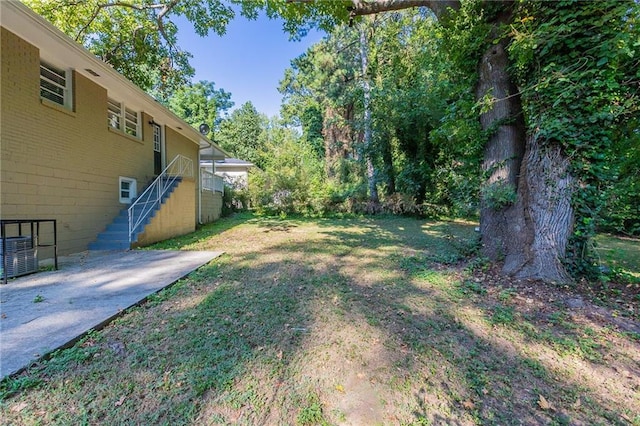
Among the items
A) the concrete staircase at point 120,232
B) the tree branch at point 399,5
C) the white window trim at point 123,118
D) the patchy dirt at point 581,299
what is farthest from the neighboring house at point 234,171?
the patchy dirt at point 581,299

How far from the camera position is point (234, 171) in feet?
70.3

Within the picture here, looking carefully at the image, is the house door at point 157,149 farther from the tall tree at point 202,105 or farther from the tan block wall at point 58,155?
the tall tree at point 202,105

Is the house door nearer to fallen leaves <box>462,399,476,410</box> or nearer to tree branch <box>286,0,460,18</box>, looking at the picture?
tree branch <box>286,0,460,18</box>

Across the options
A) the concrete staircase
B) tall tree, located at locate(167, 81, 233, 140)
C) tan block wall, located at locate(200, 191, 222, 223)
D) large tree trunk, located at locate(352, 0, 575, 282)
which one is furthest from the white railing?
tall tree, located at locate(167, 81, 233, 140)

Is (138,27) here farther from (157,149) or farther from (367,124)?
(367,124)

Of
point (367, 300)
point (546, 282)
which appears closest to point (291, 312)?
point (367, 300)

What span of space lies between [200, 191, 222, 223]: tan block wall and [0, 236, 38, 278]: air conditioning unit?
25.2ft

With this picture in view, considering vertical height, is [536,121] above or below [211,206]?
above

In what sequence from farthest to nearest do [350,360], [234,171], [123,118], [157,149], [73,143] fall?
[234,171]
[157,149]
[123,118]
[73,143]
[350,360]

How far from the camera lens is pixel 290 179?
1408 centimetres

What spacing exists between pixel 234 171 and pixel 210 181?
8614 mm

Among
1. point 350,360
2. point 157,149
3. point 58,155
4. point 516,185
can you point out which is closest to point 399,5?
point 516,185

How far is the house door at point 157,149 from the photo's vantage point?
9148mm

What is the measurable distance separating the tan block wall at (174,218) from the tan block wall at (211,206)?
2.53 metres
